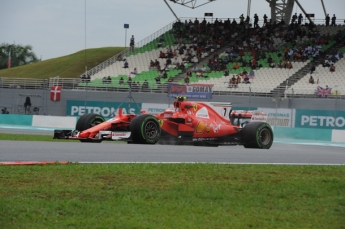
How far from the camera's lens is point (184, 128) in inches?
Answer: 709

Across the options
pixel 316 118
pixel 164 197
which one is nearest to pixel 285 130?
pixel 316 118

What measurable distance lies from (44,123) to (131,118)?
1610cm

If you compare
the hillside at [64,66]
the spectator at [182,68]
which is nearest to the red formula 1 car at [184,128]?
the spectator at [182,68]

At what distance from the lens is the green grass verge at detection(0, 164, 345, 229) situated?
627 centimetres

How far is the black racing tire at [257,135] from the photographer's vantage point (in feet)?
59.6

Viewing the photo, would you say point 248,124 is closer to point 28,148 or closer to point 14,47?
point 28,148

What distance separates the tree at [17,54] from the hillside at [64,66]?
20.7 meters

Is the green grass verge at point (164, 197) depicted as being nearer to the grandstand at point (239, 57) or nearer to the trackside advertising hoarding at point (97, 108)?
the grandstand at point (239, 57)

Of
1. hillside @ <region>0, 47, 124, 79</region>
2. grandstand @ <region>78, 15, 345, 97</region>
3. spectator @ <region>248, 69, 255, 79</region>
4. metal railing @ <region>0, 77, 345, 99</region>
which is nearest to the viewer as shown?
metal railing @ <region>0, 77, 345, 99</region>

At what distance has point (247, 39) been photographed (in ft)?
134

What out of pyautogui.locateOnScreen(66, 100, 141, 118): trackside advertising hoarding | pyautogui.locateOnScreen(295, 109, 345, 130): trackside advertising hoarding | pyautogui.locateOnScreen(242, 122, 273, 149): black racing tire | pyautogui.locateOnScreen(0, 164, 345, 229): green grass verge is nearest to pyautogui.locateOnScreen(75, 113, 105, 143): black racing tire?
pyautogui.locateOnScreen(242, 122, 273, 149): black racing tire

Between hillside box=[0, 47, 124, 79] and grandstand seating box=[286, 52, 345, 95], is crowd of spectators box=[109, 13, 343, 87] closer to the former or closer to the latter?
grandstand seating box=[286, 52, 345, 95]

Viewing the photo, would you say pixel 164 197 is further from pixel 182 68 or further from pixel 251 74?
pixel 182 68

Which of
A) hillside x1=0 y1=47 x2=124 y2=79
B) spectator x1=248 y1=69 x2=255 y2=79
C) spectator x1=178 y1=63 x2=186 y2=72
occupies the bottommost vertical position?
spectator x1=248 y1=69 x2=255 y2=79
